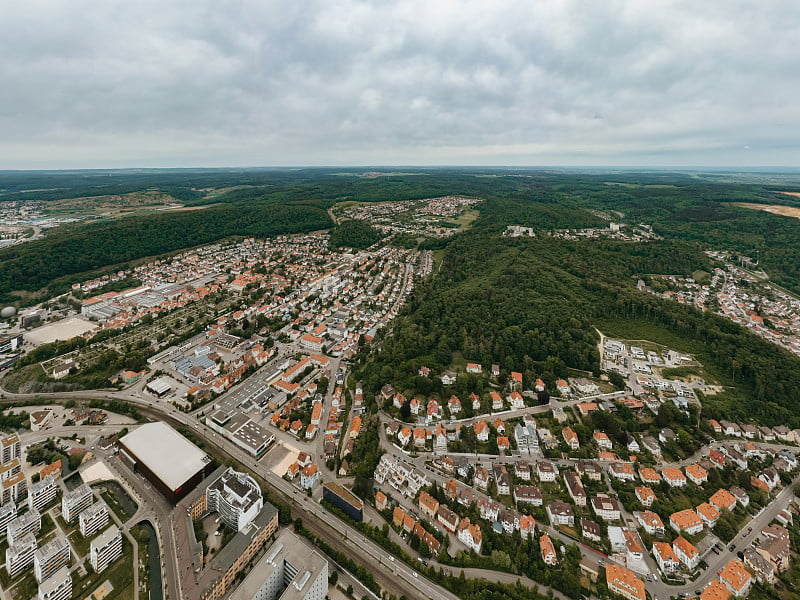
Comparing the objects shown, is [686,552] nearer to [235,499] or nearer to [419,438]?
[419,438]

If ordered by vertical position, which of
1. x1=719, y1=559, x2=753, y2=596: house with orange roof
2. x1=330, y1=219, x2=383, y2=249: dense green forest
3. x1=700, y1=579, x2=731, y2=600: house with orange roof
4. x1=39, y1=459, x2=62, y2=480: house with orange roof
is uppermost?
x1=330, y1=219, x2=383, y2=249: dense green forest

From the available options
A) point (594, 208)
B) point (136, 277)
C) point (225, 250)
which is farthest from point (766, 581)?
point (594, 208)

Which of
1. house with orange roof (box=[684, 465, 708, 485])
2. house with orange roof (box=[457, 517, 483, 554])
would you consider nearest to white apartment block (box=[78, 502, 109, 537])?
house with orange roof (box=[457, 517, 483, 554])

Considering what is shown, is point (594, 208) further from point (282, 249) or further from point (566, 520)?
point (566, 520)

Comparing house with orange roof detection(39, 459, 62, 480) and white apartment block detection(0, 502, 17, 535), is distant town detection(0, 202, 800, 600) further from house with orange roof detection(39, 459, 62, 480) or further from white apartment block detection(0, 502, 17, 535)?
house with orange roof detection(39, 459, 62, 480)

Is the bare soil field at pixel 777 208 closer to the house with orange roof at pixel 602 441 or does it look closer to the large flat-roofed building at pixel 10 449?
the house with orange roof at pixel 602 441

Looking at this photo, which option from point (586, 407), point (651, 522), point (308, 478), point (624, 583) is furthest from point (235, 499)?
point (586, 407)

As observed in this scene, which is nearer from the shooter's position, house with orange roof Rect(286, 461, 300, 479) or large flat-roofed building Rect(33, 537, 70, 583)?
large flat-roofed building Rect(33, 537, 70, 583)
